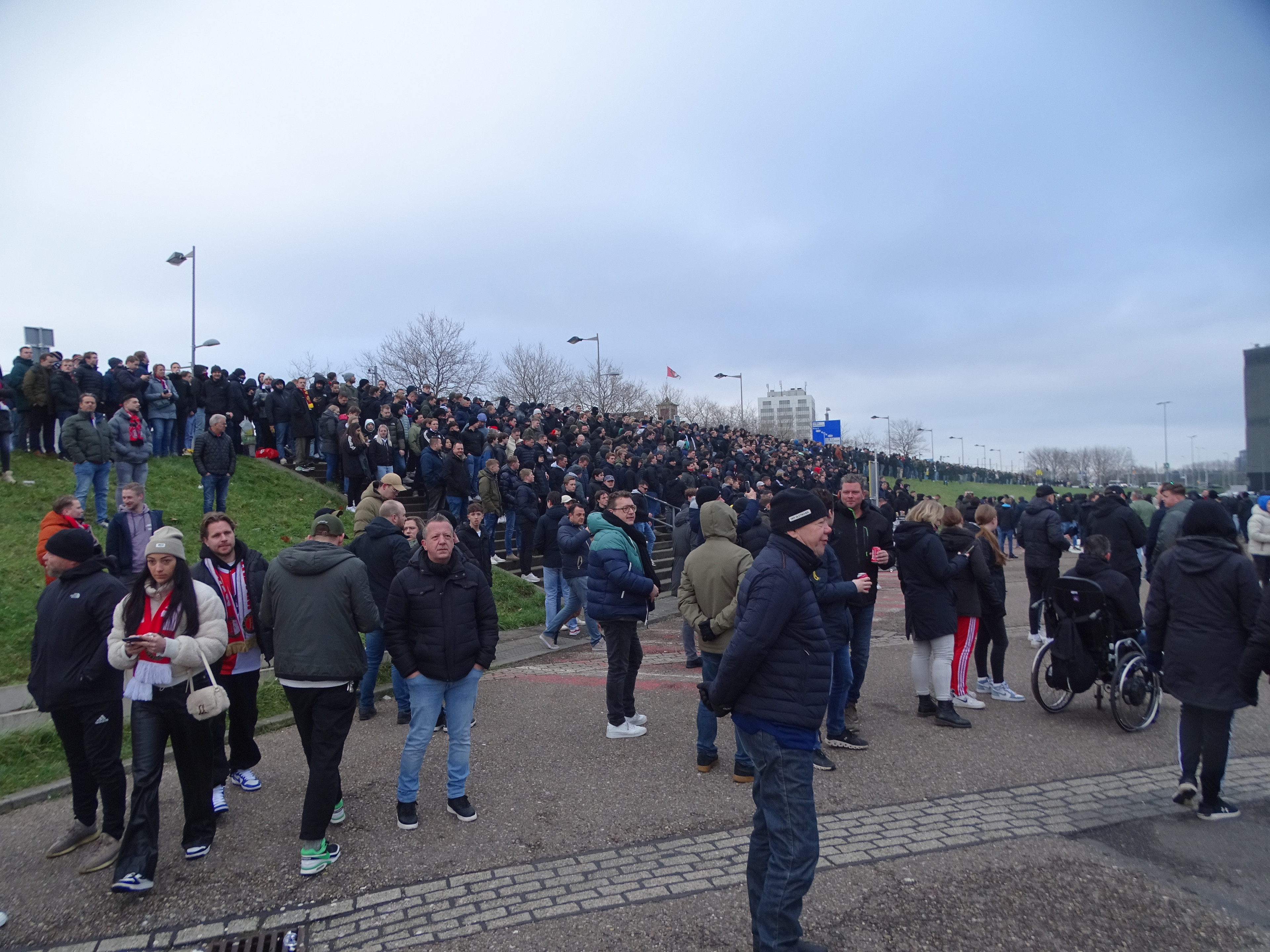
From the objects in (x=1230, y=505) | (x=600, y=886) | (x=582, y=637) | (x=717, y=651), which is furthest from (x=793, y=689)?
(x=1230, y=505)

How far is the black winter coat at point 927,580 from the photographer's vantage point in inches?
258

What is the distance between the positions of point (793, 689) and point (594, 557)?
3355 millimetres

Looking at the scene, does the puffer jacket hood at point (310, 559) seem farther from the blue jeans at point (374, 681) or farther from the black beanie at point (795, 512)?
the black beanie at point (795, 512)

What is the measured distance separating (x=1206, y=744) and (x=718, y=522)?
3255 mm

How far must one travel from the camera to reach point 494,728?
680 cm

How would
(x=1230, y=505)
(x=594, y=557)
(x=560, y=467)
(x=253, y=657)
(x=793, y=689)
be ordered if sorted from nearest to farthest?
(x=793, y=689), (x=253, y=657), (x=594, y=557), (x=560, y=467), (x=1230, y=505)

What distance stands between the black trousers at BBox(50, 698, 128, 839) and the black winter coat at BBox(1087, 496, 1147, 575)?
1006 cm

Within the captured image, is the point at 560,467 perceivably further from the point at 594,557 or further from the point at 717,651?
the point at 717,651

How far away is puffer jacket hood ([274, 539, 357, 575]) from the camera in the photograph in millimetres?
4547

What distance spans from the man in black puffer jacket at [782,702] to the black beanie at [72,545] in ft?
12.1

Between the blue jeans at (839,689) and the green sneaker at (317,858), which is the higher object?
the blue jeans at (839,689)

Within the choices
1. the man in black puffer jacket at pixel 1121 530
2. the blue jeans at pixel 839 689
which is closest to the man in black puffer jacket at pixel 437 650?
the blue jeans at pixel 839 689

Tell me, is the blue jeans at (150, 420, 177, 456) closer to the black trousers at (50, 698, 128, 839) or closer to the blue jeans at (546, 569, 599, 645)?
the blue jeans at (546, 569, 599, 645)

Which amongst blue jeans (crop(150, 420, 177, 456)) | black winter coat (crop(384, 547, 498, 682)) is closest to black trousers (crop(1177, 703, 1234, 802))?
black winter coat (crop(384, 547, 498, 682))
